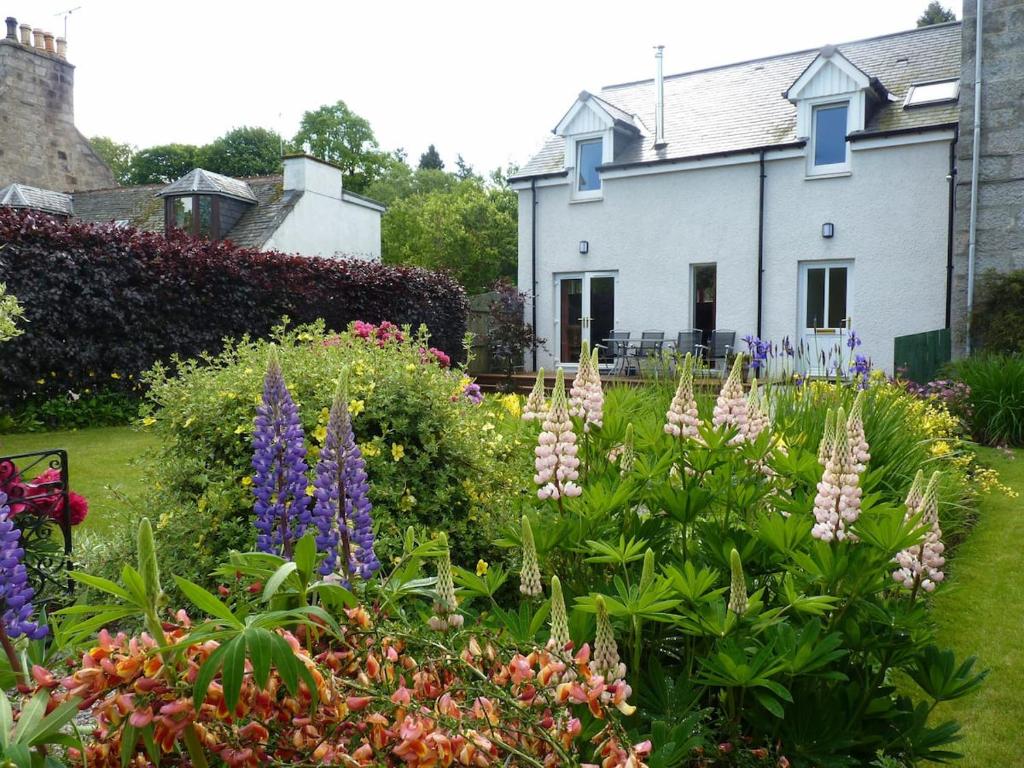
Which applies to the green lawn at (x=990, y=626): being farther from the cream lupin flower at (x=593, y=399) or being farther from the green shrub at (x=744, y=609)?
the cream lupin flower at (x=593, y=399)

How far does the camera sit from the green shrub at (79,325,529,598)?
3.54 meters

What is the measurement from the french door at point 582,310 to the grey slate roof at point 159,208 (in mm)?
8182

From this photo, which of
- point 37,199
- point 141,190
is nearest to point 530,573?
point 37,199

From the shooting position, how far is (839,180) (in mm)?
16047

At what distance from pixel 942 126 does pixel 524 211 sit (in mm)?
9439

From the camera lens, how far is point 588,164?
19156 mm

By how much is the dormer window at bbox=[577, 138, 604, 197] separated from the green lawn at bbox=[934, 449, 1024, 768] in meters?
13.8

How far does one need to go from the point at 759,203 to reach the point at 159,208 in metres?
17.4

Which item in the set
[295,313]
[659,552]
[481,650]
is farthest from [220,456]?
[295,313]

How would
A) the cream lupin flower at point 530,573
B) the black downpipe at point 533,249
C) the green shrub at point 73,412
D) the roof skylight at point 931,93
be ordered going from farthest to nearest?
the black downpipe at point 533,249
the roof skylight at point 931,93
the green shrub at point 73,412
the cream lupin flower at point 530,573

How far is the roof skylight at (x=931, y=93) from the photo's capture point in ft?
50.2

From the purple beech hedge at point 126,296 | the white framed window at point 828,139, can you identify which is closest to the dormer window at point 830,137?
the white framed window at point 828,139

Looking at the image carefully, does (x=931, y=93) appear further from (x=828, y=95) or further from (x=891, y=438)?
(x=891, y=438)

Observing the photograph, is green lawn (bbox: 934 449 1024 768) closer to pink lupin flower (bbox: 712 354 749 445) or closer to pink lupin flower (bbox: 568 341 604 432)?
pink lupin flower (bbox: 712 354 749 445)
